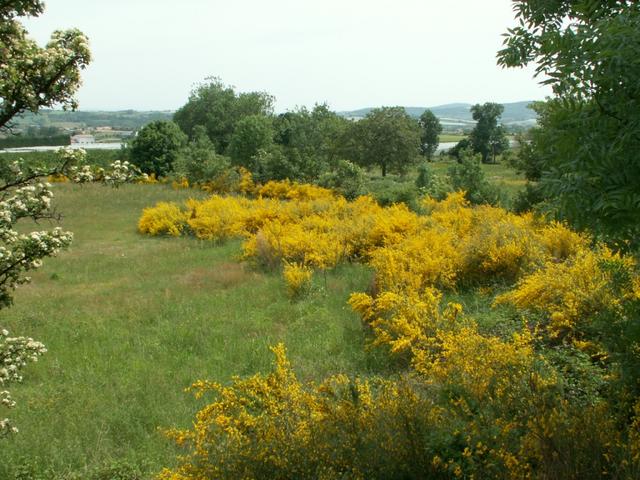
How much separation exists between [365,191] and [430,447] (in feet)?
71.2

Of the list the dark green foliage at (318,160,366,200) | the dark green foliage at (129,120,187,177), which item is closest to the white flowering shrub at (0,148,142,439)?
the dark green foliage at (318,160,366,200)

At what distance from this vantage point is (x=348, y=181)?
25047mm

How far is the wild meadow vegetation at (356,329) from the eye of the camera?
2.43m

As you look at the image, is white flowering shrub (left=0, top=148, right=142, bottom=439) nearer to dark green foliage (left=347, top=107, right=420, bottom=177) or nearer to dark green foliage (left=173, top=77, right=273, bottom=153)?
dark green foliage (left=347, top=107, right=420, bottom=177)

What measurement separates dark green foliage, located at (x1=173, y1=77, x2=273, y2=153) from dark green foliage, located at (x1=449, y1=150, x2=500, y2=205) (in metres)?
37.8

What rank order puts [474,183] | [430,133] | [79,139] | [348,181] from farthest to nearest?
1. [430,133]
2. [348,181]
3. [474,183]
4. [79,139]

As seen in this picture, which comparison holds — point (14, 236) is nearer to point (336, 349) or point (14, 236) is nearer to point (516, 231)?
point (336, 349)

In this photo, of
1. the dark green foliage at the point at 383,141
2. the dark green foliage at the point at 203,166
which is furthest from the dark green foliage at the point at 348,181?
the dark green foliage at the point at 203,166

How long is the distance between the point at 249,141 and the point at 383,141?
9.38m

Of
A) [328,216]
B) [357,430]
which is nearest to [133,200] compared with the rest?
[328,216]

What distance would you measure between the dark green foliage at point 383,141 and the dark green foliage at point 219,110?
80.6ft

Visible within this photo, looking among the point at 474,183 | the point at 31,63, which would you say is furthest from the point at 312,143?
the point at 31,63

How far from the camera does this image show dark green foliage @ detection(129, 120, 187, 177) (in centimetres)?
4150

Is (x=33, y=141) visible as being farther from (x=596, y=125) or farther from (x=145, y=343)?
(x=596, y=125)
